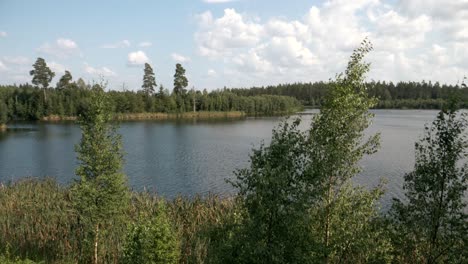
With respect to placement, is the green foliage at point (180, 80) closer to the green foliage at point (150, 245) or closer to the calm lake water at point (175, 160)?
the calm lake water at point (175, 160)

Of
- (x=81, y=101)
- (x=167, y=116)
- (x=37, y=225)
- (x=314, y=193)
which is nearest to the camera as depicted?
(x=314, y=193)

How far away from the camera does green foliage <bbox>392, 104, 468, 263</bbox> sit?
10656mm

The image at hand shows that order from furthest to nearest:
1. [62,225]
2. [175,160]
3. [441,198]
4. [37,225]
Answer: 1. [175,160]
2. [62,225]
3. [37,225]
4. [441,198]

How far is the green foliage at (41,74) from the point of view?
109312mm

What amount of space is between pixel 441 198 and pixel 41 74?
11865 cm

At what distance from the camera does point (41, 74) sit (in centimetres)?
10988

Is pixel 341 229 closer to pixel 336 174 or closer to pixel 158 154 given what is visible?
pixel 336 174

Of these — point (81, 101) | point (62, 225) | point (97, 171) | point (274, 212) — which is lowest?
point (62, 225)

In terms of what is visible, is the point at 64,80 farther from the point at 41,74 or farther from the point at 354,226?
the point at 354,226

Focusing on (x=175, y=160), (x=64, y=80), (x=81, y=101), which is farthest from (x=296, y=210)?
(x=64, y=80)

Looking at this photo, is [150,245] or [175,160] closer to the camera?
[150,245]

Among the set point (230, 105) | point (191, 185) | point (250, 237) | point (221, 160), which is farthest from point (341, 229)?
point (230, 105)

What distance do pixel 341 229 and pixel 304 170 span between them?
12.9 ft

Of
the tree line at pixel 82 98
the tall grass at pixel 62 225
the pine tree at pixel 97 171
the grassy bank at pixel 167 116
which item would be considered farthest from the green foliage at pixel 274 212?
the grassy bank at pixel 167 116
